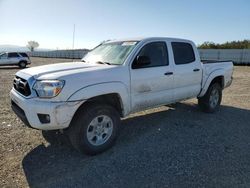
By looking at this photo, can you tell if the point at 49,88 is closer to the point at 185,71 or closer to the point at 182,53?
the point at 185,71

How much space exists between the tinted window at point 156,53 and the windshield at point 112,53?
10.6 inches

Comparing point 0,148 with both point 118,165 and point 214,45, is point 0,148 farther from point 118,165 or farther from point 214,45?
point 214,45

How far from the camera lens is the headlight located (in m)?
3.96

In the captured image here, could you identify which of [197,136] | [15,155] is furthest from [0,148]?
[197,136]

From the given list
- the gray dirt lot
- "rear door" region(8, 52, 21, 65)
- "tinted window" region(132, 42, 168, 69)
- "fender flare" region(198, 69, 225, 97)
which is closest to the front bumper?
the gray dirt lot

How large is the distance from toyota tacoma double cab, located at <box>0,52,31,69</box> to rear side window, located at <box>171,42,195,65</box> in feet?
78.6

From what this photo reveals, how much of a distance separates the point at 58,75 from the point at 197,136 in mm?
3084

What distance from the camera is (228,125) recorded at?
6340 millimetres

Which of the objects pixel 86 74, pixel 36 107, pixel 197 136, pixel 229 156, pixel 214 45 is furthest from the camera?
pixel 214 45

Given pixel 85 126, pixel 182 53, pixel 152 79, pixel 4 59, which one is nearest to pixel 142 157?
pixel 85 126

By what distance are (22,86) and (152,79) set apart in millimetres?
2375

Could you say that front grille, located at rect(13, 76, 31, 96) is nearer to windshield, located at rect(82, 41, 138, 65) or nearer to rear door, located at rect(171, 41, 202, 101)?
windshield, located at rect(82, 41, 138, 65)

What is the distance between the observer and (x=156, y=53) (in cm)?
555

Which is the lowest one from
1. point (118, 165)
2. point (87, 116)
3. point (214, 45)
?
point (118, 165)
